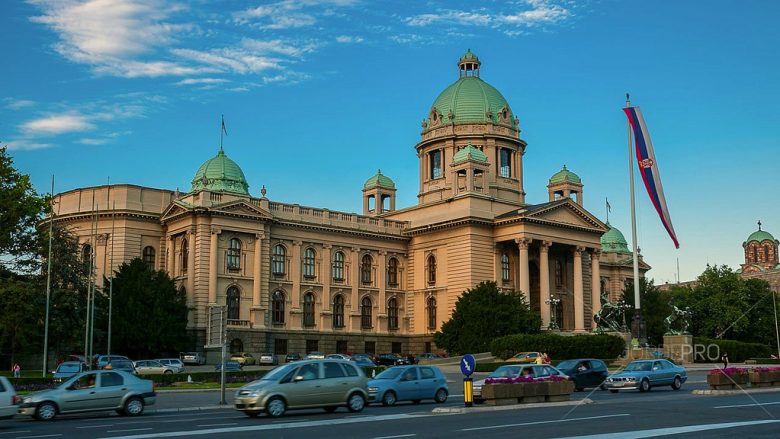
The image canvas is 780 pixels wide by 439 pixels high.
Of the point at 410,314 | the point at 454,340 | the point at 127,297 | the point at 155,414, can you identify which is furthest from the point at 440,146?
the point at 155,414

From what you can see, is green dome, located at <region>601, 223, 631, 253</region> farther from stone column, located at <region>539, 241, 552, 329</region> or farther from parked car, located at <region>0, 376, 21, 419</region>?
parked car, located at <region>0, 376, 21, 419</region>

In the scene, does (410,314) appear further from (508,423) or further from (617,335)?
(508,423)

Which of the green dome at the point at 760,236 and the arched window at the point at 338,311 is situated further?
the green dome at the point at 760,236

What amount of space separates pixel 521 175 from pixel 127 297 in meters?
46.8

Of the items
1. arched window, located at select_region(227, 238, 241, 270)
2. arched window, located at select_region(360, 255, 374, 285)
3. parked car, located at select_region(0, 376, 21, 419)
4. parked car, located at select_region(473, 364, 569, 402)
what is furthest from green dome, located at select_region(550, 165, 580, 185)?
parked car, located at select_region(0, 376, 21, 419)

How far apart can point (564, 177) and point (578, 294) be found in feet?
57.5

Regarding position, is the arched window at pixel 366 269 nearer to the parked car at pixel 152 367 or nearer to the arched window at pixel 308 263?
the arched window at pixel 308 263

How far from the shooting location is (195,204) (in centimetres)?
7494

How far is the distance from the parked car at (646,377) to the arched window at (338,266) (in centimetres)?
4744

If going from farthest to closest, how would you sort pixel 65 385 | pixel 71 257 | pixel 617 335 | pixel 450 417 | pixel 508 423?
pixel 617 335
pixel 71 257
pixel 65 385
pixel 450 417
pixel 508 423

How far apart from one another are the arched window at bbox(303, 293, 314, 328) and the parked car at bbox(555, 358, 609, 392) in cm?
4230

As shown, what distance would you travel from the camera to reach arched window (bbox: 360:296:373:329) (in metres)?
86.7

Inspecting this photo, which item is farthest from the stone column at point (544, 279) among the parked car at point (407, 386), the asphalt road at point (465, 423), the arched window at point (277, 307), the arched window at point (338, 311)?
the asphalt road at point (465, 423)

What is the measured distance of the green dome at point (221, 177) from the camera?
3172 inches
